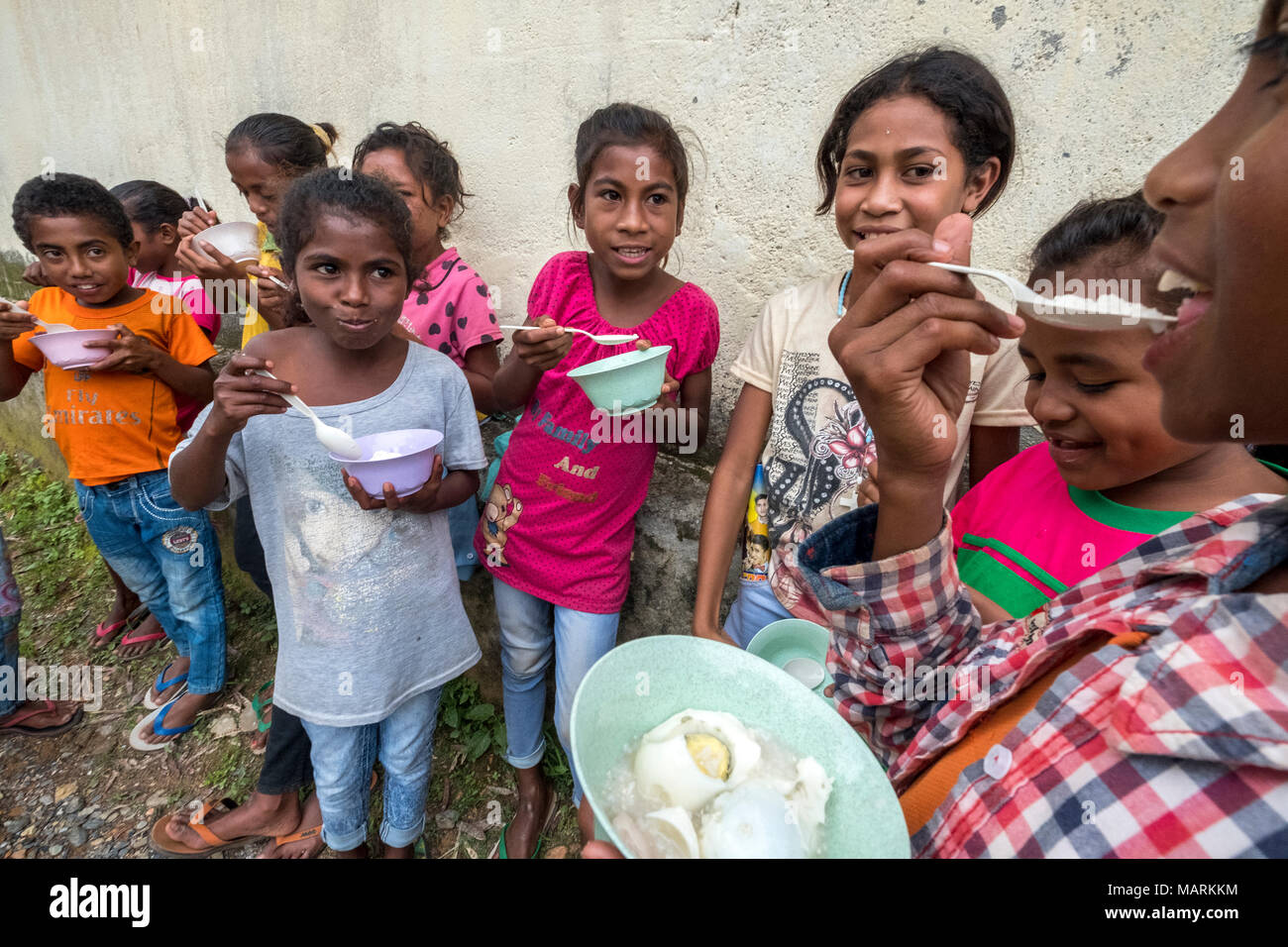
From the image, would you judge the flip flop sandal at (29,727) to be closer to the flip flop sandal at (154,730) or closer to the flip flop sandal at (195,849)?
the flip flop sandal at (154,730)

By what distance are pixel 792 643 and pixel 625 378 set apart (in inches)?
35.5

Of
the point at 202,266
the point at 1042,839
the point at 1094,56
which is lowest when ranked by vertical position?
the point at 1042,839

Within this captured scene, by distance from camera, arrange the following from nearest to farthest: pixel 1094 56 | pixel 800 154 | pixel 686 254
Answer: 1. pixel 1094 56
2. pixel 800 154
3. pixel 686 254

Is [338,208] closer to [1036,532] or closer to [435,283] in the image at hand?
[435,283]

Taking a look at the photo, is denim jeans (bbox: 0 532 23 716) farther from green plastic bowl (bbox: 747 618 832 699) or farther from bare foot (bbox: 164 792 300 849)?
green plastic bowl (bbox: 747 618 832 699)

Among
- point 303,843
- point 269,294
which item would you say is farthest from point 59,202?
point 303,843

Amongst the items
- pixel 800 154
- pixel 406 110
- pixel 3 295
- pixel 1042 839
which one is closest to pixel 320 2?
pixel 406 110

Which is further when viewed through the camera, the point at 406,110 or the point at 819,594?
the point at 406,110

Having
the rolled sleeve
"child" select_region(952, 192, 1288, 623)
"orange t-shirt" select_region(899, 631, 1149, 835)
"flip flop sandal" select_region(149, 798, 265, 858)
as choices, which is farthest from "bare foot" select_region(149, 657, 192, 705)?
"child" select_region(952, 192, 1288, 623)

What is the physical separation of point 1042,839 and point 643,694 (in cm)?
50

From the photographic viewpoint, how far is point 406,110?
2824 mm

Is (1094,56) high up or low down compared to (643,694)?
up

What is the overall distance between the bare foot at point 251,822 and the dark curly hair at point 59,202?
1957 millimetres
